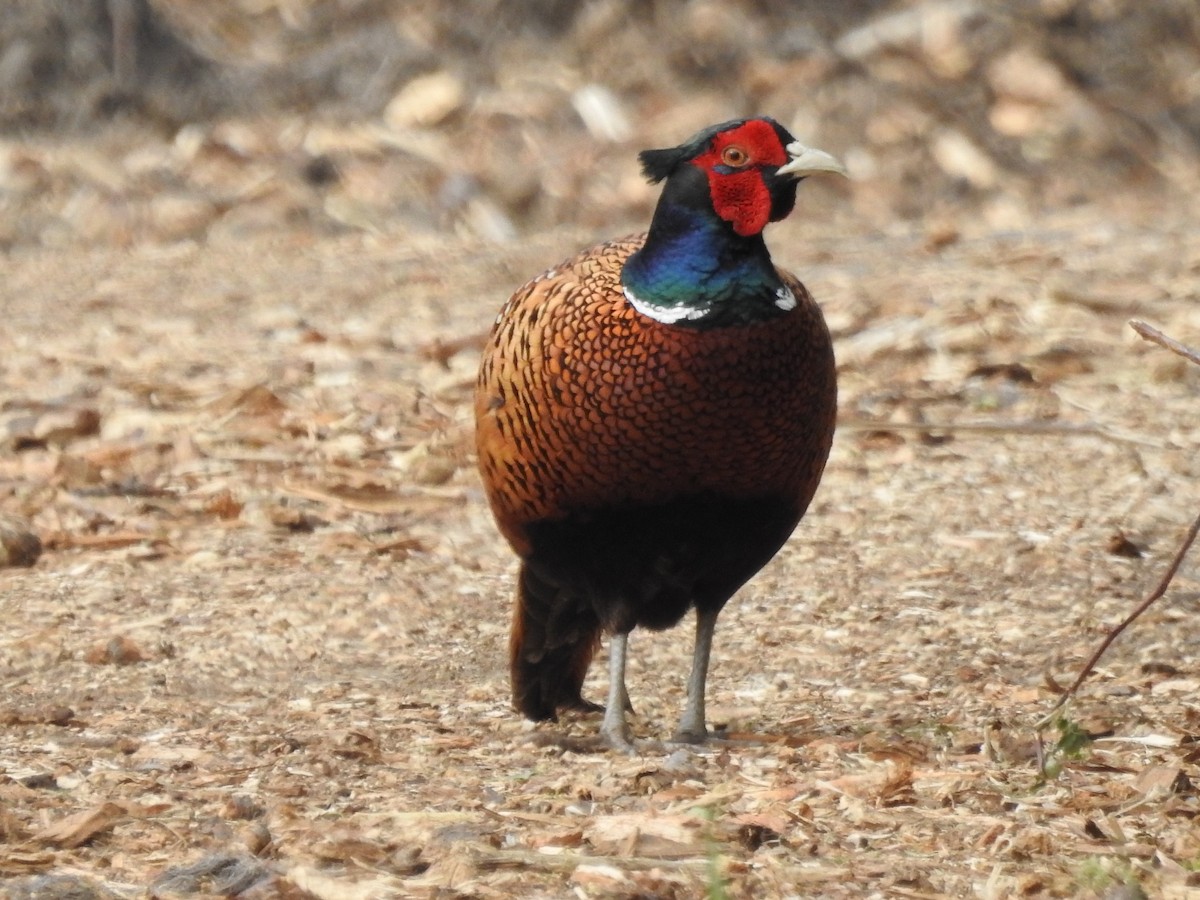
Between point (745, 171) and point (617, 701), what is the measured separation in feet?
3.83

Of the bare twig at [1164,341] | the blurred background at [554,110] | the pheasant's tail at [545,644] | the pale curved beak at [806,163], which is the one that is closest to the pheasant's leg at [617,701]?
the pheasant's tail at [545,644]

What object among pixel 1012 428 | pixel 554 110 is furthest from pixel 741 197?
pixel 554 110

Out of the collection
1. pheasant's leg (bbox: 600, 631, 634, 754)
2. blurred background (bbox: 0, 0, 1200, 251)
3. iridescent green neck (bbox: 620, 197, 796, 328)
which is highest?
blurred background (bbox: 0, 0, 1200, 251)

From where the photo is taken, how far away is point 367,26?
35.6 feet

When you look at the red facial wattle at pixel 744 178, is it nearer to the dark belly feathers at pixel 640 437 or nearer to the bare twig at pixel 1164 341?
the dark belly feathers at pixel 640 437

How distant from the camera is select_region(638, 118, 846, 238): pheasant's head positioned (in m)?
3.88

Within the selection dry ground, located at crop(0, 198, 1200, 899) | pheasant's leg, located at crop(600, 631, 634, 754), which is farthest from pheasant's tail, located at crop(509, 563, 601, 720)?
pheasant's leg, located at crop(600, 631, 634, 754)

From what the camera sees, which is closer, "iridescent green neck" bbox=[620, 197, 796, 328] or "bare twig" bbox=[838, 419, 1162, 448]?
"iridescent green neck" bbox=[620, 197, 796, 328]

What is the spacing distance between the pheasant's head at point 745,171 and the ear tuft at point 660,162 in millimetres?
51

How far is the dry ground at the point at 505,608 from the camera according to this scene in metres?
3.30

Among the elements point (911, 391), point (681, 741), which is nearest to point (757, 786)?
point (681, 741)

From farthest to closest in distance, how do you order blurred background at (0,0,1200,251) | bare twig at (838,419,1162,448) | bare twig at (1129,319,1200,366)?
blurred background at (0,0,1200,251)
bare twig at (838,419,1162,448)
bare twig at (1129,319,1200,366)

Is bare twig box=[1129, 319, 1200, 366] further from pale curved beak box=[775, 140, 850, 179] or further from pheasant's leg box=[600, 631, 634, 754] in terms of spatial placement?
pheasant's leg box=[600, 631, 634, 754]

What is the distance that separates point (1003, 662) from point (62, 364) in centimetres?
406
